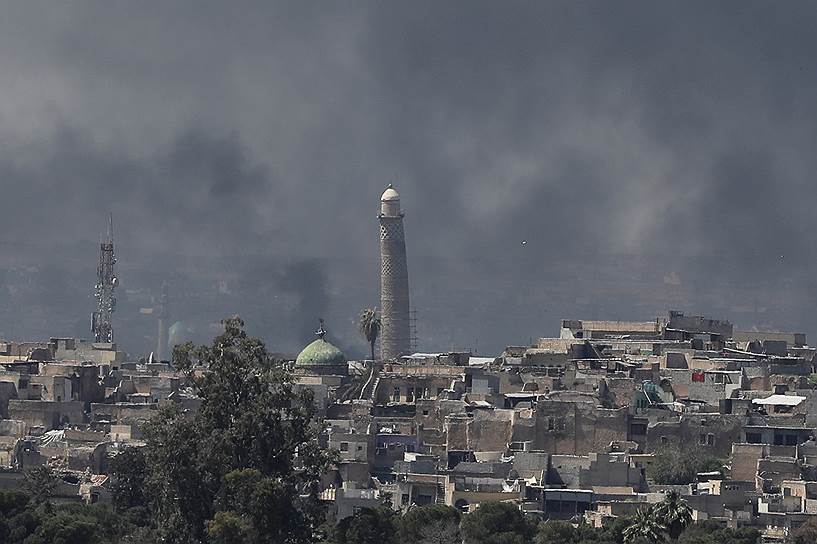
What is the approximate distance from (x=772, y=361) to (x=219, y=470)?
60286mm

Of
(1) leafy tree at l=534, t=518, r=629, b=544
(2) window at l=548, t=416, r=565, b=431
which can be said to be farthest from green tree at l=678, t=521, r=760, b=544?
(2) window at l=548, t=416, r=565, b=431

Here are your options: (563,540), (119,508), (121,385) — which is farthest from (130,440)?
(563,540)

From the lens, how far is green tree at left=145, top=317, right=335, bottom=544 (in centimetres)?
8106

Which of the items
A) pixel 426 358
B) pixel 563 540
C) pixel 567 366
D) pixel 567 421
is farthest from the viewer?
pixel 426 358

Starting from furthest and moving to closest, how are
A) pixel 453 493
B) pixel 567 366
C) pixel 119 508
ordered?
1. pixel 567 366
2. pixel 453 493
3. pixel 119 508

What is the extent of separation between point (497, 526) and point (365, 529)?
11.0 meters

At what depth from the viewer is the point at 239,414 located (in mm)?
83125

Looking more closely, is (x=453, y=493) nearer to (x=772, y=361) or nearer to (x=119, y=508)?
(x=119, y=508)

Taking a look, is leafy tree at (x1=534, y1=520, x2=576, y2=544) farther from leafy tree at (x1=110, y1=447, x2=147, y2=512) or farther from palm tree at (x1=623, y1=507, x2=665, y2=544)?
leafy tree at (x1=110, y1=447, x2=147, y2=512)

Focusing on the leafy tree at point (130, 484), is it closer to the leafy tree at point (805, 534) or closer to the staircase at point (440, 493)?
the staircase at point (440, 493)

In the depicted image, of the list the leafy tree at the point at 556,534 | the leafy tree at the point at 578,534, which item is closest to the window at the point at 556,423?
the leafy tree at the point at 578,534

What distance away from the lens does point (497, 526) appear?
96.1 meters

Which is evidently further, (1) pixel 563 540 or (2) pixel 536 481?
(2) pixel 536 481

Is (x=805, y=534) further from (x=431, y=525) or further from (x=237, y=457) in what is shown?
(x=237, y=457)
